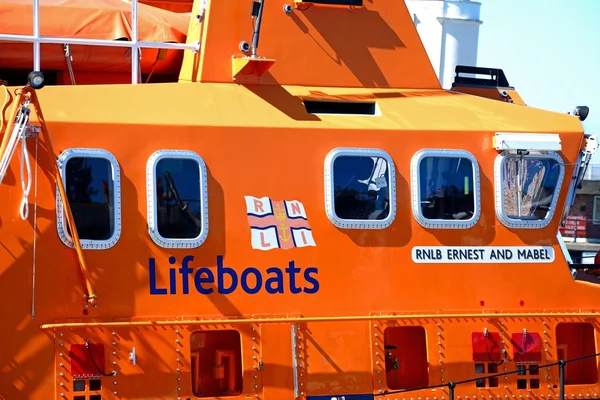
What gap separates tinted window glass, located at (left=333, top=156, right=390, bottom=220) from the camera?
742 centimetres

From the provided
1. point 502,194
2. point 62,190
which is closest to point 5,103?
point 62,190

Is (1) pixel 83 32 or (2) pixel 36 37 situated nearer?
(2) pixel 36 37

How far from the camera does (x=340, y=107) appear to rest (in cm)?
780

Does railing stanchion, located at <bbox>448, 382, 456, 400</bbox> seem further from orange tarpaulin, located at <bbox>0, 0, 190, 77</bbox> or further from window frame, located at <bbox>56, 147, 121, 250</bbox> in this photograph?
orange tarpaulin, located at <bbox>0, 0, 190, 77</bbox>

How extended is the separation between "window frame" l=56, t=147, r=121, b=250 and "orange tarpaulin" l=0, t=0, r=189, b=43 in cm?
159

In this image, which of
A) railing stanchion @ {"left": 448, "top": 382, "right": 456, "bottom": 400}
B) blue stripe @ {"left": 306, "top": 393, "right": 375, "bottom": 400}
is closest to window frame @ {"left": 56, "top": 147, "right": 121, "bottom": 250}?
blue stripe @ {"left": 306, "top": 393, "right": 375, "bottom": 400}

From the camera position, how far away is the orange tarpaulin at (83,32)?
7.85 m

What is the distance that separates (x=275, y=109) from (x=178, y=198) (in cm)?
111

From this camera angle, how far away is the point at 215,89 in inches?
296

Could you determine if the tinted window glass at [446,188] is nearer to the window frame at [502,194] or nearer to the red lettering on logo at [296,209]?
the window frame at [502,194]

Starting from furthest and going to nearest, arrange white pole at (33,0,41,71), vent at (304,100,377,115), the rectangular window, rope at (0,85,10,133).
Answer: the rectangular window → vent at (304,100,377,115) → white pole at (33,0,41,71) → rope at (0,85,10,133)

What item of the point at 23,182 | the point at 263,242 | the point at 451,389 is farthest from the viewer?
the point at 263,242

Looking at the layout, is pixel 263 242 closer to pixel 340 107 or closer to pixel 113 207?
pixel 113 207

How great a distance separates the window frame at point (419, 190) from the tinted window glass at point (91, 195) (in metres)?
2.43
